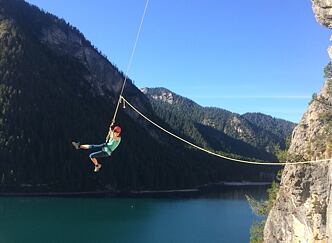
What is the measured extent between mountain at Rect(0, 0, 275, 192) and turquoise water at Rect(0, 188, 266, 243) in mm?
31659

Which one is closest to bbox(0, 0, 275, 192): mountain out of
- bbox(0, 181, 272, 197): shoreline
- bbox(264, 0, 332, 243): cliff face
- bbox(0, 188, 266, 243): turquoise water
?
bbox(0, 181, 272, 197): shoreline

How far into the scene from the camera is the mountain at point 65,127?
124 m

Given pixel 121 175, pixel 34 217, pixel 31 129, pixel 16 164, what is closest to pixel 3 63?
pixel 31 129

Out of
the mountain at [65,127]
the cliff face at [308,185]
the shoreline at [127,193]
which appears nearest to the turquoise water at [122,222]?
the shoreline at [127,193]

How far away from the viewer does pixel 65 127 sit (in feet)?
467

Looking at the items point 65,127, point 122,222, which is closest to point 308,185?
point 122,222

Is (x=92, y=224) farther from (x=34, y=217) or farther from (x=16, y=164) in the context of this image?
(x=16, y=164)

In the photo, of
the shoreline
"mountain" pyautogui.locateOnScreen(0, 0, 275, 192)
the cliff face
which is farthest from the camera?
"mountain" pyautogui.locateOnScreen(0, 0, 275, 192)

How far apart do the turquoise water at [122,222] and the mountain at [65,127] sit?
104ft

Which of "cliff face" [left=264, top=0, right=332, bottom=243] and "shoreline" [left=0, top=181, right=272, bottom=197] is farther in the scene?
"shoreline" [left=0, top=181, right=272, bottom=197]

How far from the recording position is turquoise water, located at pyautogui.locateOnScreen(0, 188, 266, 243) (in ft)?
180

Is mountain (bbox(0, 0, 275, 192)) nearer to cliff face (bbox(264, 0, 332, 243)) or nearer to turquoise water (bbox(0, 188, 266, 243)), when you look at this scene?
turquoise water (bbox(0, 188, 266, 243))

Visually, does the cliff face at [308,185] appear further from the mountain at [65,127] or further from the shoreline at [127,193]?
the mountain at [65,127]

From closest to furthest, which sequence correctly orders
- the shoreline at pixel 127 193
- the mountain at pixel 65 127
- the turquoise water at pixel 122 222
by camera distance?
the turquoise water at pixel 122 222
the shoreline at pixel 127 193
the mountain at pixel 65 127
